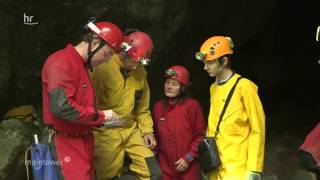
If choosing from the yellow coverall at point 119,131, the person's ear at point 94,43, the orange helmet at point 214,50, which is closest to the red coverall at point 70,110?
the person's ear at point 94,43

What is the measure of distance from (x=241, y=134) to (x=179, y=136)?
105 centimetres

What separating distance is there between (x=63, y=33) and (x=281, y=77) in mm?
6177

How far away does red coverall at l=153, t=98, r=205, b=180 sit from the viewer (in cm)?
506

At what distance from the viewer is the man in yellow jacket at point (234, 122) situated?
403 cm

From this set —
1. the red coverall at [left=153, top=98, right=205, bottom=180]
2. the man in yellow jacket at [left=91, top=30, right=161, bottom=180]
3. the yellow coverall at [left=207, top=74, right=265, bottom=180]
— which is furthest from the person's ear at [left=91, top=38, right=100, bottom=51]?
the red coverall at [left=153, top=98, right=205, bottom=180]

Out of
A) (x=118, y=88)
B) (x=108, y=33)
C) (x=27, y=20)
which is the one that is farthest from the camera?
(x=27, y=20)

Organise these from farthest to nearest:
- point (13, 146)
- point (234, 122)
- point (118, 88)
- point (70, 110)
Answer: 1. point (13, 146)
2. point (118, 88)
3. point (234, 122)
4. point (70, 110)

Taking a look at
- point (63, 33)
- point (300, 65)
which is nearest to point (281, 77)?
point (300, 65)

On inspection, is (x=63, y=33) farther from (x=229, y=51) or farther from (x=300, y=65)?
(x=300, y=65)

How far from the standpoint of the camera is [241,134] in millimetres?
4148

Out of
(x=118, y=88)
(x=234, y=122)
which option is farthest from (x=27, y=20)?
(x=234, y=122)

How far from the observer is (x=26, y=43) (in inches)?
214

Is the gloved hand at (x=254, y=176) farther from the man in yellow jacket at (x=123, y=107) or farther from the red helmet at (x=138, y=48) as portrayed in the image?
the red helmet at (x=138, y=48)

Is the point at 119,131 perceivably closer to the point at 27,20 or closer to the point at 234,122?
the point at 234,122
